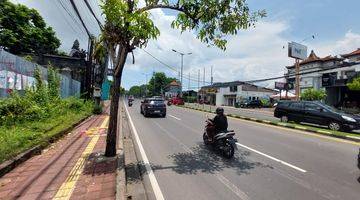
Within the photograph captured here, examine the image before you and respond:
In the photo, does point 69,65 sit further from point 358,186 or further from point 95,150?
point 358,186

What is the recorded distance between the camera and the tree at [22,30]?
46181 millimetres

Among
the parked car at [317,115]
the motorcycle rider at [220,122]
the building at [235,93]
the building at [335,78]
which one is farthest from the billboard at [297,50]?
the motorcycle rider at [220,122]

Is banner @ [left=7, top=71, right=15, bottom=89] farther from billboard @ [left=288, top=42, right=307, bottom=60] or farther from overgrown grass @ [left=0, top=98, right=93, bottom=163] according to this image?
billboard @ [left=288, top=42, right=307, bottom=60]

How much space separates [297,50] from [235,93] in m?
28.4

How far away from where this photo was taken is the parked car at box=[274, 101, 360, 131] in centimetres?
1959

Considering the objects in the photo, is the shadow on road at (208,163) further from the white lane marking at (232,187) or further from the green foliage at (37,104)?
the green foliage at (37,104)

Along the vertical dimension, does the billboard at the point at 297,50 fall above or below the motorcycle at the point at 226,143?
above

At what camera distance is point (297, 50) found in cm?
5800

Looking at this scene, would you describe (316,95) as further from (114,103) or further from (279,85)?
(114,103)

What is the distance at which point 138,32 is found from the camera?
8.29 metres

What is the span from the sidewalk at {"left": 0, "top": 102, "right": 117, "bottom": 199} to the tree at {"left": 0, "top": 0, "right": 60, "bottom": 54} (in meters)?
39.7

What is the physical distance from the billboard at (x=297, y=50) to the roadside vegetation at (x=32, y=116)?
40.9 m

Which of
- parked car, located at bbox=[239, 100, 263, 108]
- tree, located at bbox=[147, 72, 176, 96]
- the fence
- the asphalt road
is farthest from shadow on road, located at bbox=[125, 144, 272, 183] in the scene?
tree, located at bbox=[147, 72, 176, 96]

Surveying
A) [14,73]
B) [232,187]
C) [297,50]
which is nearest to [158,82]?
[297,50]
